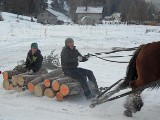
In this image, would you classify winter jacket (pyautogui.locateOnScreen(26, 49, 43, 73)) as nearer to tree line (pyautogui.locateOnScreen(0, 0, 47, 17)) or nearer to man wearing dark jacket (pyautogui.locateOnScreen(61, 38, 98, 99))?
man wearing dark jacket (pyautogui.locateOnScreen(61, 38, 98, 99))

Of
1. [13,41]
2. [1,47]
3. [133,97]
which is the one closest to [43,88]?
[133,97]

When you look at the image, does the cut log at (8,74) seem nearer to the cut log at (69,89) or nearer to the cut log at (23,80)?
the cut log at (23,80)

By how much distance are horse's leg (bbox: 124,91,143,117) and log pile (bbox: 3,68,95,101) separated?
1498 millimetres

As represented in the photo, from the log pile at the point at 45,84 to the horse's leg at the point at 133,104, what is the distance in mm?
1498

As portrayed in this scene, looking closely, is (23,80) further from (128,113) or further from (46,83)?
(128,113)

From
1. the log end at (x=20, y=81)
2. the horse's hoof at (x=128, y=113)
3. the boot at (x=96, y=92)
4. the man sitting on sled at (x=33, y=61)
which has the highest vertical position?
the man sitting on sled at (x=33, y=61)

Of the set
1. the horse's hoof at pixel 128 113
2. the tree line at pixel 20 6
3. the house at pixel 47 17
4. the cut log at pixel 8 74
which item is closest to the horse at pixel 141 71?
the horse's hoof at pixel 128 113

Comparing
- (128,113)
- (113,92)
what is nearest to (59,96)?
(113,92)

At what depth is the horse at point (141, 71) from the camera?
6.10 metres

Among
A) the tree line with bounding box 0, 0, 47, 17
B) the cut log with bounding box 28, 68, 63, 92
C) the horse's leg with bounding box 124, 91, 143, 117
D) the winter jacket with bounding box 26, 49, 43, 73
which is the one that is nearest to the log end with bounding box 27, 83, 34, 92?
the cut log with bounding box 28, 68, 63, 92

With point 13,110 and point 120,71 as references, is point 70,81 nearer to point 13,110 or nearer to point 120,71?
point 13,110

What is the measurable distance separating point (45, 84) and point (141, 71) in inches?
106

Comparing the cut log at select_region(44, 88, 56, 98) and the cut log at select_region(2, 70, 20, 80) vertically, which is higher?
the cut log at select_region(2, 70, 20, 80)

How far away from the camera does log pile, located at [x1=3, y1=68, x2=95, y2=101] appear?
7770mm
